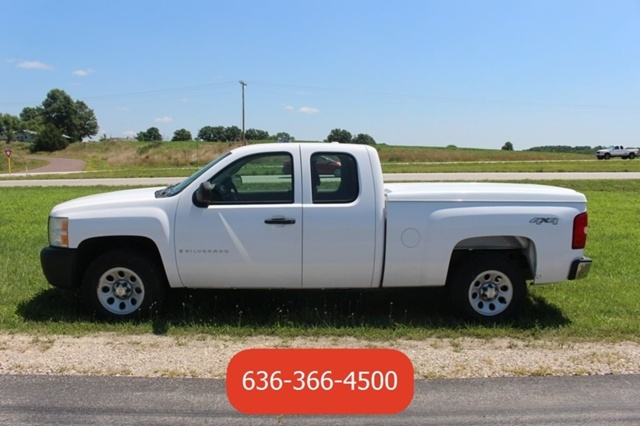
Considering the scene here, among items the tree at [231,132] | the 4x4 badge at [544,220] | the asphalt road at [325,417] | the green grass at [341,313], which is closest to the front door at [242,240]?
the green grass at [341,313]

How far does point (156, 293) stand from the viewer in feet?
16.7

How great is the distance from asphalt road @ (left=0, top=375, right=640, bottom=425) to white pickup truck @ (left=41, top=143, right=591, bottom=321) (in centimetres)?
126

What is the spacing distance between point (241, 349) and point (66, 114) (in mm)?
123305

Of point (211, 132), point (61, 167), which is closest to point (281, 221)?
→ point (61, 167)

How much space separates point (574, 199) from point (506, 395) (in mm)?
2280

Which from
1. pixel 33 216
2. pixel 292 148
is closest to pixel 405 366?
pixel 292 148

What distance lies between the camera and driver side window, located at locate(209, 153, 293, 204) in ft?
16.5

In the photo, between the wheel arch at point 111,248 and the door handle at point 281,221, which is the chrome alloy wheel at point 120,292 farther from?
the door handle at point 281,221

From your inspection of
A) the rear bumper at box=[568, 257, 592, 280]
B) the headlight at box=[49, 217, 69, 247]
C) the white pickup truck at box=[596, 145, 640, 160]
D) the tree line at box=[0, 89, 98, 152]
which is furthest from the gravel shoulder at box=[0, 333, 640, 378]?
the tree line at box=[0, 89, 98, 152]

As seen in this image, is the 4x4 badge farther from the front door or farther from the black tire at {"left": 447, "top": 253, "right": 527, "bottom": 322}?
the front door

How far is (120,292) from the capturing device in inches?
202

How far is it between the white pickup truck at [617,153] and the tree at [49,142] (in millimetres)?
77402

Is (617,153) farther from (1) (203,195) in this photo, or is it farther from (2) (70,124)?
(2) (70,124)

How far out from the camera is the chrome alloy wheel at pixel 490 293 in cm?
511
